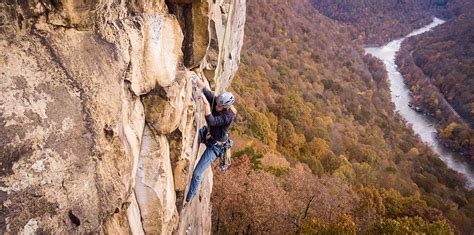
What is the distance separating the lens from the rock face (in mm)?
3670

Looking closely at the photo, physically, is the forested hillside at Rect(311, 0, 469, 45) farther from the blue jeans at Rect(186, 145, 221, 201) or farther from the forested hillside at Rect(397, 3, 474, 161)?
the blue jeans at Rect(186, 145, 221, 201)

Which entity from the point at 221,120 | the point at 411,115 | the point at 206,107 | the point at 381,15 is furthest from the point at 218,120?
the point at 381,15

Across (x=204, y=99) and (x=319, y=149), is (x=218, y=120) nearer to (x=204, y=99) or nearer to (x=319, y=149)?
(x=204, y=99)

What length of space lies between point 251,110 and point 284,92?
2243 cm

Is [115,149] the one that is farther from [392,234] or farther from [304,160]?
[304,160]

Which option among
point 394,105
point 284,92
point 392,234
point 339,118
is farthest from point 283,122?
point 394,105

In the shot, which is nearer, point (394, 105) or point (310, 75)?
point (310, 75)

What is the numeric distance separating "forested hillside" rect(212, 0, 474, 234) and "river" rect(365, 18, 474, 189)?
436cm

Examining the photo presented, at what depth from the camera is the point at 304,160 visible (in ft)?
149

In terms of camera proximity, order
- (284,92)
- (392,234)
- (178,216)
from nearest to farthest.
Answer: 1. (178,216)
2. (392,234)
3. (284,92)

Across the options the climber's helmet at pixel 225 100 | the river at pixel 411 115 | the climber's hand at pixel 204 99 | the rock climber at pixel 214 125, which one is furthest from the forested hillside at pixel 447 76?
the climber's helmet at pixel 225 100

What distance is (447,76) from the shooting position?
316 ft

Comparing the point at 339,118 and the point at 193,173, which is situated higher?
the point at 193,173

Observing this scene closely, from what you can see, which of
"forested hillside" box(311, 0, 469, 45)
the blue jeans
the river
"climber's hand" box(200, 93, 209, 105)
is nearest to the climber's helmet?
"climber's hand" box(200, 93, 209, 105)
